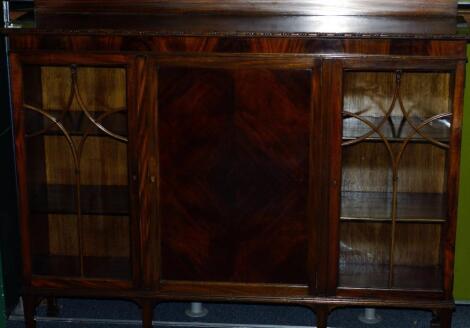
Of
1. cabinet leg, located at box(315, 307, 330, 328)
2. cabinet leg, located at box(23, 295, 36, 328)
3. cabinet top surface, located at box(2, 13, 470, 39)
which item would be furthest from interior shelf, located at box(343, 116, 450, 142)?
cabinet leg, located at box(23, 295, 36, 328)

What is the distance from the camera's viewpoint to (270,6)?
7.84ft

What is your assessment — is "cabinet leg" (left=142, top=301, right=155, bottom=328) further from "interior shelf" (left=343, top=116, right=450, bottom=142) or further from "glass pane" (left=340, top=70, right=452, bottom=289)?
"interior shelf" (left=343, top=116, right=450, bottom=142)

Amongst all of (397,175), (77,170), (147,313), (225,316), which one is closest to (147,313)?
(147,313)

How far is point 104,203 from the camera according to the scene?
2350mm

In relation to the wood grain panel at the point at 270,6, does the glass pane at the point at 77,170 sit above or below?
below

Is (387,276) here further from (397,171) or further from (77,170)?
(77,170)

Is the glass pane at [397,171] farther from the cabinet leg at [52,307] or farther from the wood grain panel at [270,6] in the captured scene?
the cabinet leg at [52,307]

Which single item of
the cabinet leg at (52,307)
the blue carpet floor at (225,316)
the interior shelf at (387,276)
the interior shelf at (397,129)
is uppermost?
the interior shelf at (397,129)

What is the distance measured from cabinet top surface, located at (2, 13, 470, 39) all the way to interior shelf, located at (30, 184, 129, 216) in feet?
1.73

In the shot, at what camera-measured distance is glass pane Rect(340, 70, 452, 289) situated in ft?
7.29

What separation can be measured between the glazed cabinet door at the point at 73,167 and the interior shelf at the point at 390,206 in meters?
0.67

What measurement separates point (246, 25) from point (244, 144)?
364 millimetres

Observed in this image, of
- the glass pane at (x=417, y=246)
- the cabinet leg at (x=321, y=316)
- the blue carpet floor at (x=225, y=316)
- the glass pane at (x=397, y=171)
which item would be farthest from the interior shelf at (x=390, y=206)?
the blue carpet floor at (x=225, y=316)

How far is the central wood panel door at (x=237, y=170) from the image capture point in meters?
2.12
